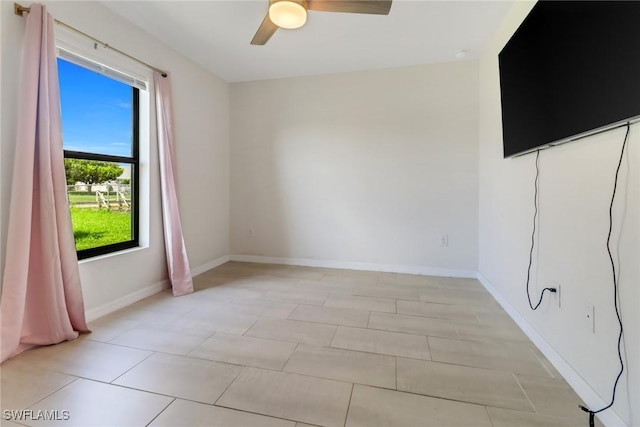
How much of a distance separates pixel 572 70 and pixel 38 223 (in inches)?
126

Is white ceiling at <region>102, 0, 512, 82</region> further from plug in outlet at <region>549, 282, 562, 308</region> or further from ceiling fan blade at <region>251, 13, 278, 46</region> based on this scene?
plug in outlet at <region>549, 282, 562, 308</region>

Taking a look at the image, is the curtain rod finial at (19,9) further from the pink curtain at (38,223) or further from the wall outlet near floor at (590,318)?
the wall outlet near floor at (590,318)

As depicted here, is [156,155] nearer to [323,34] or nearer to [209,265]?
[209,265]

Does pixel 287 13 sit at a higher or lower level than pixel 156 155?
higher

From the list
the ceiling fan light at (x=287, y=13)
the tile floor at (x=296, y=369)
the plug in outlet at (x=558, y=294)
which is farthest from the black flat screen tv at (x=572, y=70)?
the ceiling fan light at (x=287, y=13)

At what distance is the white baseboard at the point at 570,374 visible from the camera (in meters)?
1.23

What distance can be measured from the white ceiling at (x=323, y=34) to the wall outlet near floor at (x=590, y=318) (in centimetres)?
234

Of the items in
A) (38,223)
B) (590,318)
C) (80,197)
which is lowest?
(590,318)

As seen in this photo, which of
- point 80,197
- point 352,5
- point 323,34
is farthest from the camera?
point 323,34

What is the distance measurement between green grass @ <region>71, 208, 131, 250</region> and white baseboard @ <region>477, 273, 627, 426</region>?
136 inches

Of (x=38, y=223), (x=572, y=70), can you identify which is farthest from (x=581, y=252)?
(x=38, y=223)

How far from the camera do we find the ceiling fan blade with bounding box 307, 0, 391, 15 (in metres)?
1.84

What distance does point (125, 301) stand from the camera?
252 centimetres

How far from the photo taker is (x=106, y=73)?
91.5 inches
